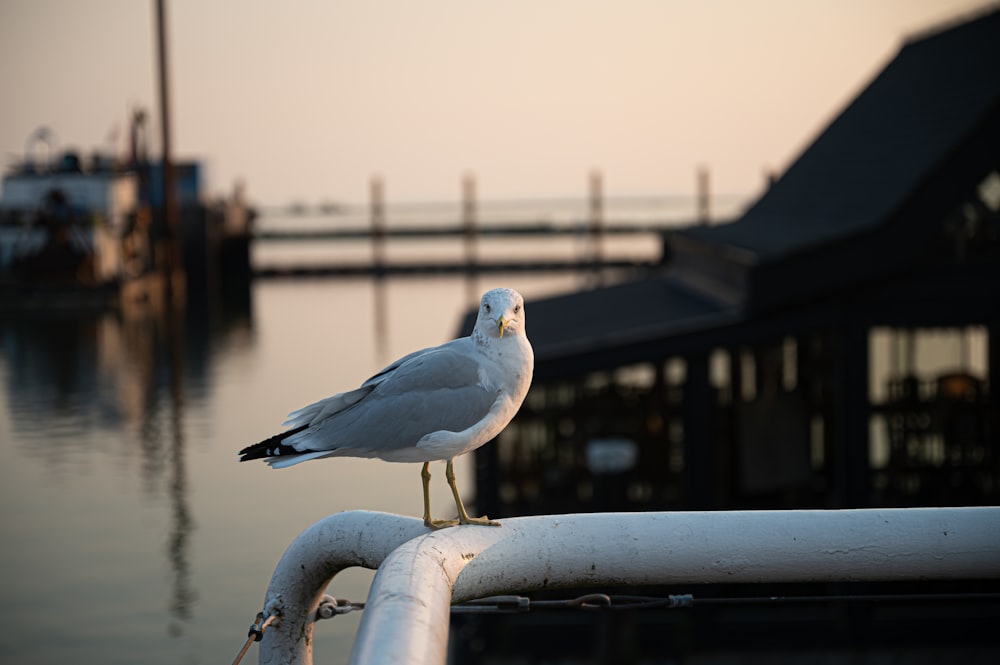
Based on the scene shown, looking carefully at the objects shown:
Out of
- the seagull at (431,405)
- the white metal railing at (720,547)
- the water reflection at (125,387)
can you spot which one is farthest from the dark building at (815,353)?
the white metal railing at (720,547)

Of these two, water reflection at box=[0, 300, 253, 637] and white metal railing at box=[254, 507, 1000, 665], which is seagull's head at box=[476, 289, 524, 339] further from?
water reflection at box=[0, 300, 253, 637]

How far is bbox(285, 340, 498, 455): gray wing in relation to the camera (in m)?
4.02

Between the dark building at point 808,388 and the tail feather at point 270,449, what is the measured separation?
7.07 meters

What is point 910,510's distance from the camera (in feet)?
11.9

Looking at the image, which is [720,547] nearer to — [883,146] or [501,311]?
[501,311]

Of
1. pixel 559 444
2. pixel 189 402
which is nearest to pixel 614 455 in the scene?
pixel 559 444

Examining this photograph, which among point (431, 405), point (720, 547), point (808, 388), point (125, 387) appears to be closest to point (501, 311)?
point (431, 405)

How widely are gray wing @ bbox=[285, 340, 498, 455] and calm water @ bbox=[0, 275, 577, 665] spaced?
1028 cm

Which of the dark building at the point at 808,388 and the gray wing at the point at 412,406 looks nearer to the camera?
the gray wing at the point at 412,406

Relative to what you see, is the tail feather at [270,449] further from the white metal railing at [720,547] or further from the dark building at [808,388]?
the dark building at [808,388]

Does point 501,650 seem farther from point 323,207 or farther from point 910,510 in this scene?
point 323,207

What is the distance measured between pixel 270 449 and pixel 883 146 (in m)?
11.5

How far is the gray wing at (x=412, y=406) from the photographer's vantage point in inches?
→ 158

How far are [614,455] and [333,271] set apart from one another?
57.9 metres
